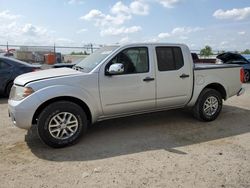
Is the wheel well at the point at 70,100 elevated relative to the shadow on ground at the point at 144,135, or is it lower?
elevated

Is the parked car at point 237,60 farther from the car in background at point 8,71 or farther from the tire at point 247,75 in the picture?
the car in background at point 8,71

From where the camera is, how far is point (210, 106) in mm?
6539

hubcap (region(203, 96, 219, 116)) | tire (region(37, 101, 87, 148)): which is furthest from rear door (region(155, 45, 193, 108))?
tire (region(37, 101, 87, 148))

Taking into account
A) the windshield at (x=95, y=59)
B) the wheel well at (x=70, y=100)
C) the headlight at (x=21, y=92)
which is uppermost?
the windshield at (x=95, y=59)

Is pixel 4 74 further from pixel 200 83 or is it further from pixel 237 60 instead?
pixel 237 60

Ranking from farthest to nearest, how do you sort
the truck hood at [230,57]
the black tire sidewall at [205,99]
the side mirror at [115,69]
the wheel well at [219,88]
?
the truck hood at [230,57]
the wheel well at [219,88]
the black tire sidewall at [205,99]
the side mirror at [115,69]

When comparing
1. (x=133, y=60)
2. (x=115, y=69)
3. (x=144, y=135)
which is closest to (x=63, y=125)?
(x=115, y=69)

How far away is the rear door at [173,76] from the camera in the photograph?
579 centimetres

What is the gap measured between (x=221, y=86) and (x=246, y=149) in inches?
85.4

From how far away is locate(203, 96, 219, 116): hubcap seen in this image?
6480 millimetres

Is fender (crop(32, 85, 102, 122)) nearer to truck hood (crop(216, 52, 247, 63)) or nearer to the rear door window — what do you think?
the rear door window

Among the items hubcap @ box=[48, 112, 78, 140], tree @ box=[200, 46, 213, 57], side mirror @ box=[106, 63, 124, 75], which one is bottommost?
hubcap @ box=[48, 112, 78, 140]

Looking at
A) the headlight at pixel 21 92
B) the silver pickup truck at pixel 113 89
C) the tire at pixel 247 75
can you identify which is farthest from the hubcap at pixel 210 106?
the tire at pixel 247 75

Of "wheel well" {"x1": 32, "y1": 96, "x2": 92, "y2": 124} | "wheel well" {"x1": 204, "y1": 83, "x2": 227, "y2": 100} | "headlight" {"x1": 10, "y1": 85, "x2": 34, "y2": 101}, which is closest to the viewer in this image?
"headlight" {"x1": 10, "y1": 85, "x2": 34, "y2": 101}
